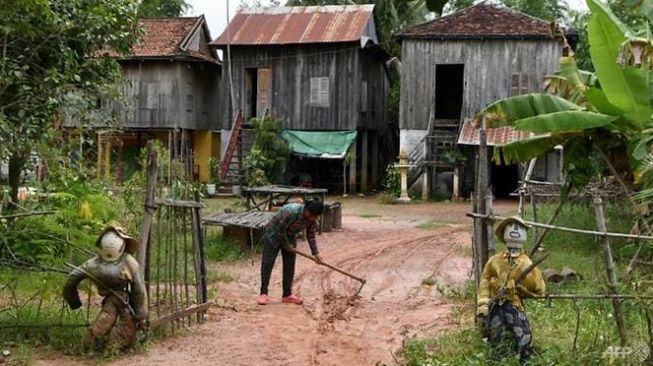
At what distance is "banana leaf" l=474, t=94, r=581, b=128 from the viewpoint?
9.05 meters

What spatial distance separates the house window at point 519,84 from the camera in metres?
26.2

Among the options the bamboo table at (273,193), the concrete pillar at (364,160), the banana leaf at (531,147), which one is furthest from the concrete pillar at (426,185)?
the banana leaf at (531,147)

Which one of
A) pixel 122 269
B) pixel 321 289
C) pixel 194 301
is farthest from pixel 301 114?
pixel 122 269

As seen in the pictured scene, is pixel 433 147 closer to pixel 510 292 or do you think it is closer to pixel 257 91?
pixel 257 91

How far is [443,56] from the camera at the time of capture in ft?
87.5

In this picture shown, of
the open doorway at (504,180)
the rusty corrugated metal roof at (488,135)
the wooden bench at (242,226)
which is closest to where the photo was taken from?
the wooden bench at (242,226)

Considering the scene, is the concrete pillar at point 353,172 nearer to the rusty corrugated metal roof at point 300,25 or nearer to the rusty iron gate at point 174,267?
the rusty corrugated metal roof at point 300,25

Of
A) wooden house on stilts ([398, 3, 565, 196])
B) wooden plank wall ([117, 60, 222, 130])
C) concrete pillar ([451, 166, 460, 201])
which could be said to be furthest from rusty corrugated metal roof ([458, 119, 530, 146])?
wooden plank wall ([117, 60, 222, 130])

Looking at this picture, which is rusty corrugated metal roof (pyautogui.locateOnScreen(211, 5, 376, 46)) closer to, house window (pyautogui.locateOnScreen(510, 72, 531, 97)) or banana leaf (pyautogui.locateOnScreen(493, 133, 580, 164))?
house window (pyautogui.locateOnScreen(510, 72, 531, 97))

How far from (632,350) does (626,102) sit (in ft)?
9.51

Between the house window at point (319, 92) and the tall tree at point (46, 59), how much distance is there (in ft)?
60.5

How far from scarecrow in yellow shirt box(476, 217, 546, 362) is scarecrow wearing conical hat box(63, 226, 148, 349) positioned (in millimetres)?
2984

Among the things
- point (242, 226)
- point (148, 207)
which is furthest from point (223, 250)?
point (148, 207)

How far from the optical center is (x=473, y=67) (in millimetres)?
26516
